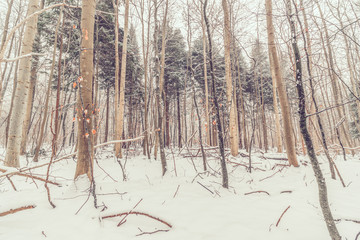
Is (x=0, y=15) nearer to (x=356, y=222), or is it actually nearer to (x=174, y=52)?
(x=174, y=52)

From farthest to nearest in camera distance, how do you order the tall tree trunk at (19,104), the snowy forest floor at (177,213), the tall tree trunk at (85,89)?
the tall tree trunk at (19,104), the tall tree trunk at (85,89), the snowy forest floor at (177,213)

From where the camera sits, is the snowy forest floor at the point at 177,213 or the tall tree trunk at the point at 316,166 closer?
the tall tree trunk at the point at 316,166

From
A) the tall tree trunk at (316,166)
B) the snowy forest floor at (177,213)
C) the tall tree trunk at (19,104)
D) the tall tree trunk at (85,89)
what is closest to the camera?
the tall tree trunk at (316,166)

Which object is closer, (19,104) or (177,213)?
(177,213)

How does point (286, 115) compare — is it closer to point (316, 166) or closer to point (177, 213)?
point (316, 166)

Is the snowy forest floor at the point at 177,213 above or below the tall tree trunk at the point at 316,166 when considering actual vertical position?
below

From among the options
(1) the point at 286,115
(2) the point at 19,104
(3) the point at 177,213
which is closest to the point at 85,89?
(3) the point at 177,213

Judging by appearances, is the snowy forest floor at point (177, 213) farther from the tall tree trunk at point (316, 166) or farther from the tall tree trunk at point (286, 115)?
the tall tree trunk at point (286, 115)

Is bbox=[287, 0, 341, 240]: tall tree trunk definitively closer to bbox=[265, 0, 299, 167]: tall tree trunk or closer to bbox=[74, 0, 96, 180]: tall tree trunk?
bbox=[74, 0, 96, 180]: tall tree trunk

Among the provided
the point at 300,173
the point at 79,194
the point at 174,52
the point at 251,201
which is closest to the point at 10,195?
the point at 79,194

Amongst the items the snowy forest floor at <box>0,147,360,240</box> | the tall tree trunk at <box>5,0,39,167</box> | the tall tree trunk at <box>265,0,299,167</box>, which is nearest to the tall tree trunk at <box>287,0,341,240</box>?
the snowy forest floor at <box>0,147,360,240</box>

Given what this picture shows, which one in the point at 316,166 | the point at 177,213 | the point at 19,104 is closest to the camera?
the point at 316,166

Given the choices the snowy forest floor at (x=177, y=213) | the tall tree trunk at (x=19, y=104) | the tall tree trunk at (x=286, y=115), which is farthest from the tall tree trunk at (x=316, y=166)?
the tall tree trunk at (x=19, y=104)

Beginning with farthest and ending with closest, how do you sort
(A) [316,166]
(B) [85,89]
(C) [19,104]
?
(C) [19,104], (B) [85,89], (A) [316,166]
